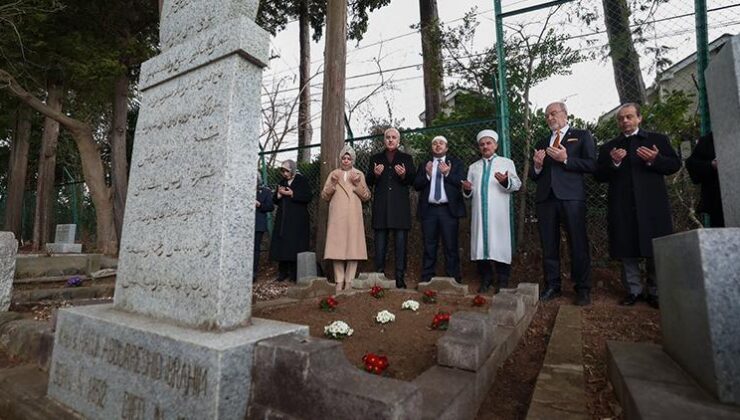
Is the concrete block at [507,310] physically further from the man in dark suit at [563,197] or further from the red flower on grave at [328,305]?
the red flower on grave at [328,305]

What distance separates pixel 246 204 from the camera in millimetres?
1967

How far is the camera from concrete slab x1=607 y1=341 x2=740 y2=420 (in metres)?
1.34

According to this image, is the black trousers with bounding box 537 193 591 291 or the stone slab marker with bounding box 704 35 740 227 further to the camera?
the black trousers with bounding box 537 193 591 291

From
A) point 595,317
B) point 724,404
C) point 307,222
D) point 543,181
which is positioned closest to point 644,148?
point 543,181

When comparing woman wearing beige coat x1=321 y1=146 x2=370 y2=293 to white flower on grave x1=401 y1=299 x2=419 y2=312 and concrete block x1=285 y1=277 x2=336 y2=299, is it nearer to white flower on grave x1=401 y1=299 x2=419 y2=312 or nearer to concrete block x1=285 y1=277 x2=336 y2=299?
concrete block x1=285 y1=277 x2=336 y2=299

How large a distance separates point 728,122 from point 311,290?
3.58 metres

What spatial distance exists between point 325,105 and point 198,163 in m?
4.20

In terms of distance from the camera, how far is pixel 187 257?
6.50 feet

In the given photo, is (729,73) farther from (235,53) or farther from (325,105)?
(325,105)

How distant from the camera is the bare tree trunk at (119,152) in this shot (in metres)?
9.05

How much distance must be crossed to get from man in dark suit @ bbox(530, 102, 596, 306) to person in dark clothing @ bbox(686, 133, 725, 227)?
0.86m

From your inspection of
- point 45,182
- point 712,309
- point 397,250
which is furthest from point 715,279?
point 45,182

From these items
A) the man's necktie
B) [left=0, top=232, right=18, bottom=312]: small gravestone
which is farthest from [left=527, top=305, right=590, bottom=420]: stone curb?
[left=0, top=232, right=18, bottom=312]: small gravestone

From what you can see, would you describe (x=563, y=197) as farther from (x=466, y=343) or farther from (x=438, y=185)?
(x=466, y=343)
